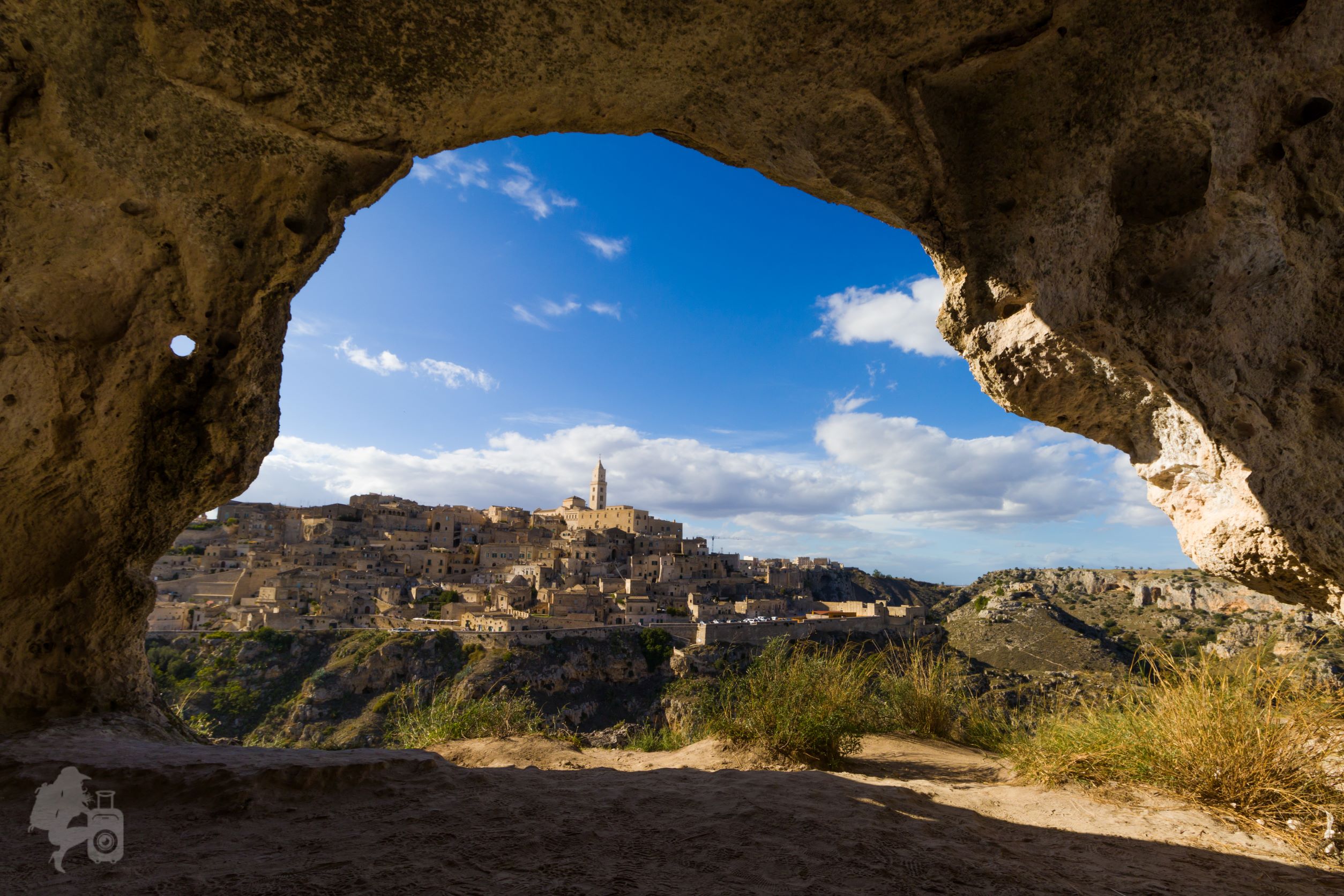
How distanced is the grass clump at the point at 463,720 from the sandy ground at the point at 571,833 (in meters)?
1.65

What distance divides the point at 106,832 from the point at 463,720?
3.29 metres

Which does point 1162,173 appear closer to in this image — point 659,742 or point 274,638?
point 659,742

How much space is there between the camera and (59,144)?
3.35m

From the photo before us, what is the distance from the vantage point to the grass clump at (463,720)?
5570 mm

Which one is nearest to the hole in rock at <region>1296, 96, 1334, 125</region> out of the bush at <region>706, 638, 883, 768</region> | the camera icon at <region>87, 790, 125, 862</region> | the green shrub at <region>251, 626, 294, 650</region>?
the bush at <region>706, 638, 883, 768</region>

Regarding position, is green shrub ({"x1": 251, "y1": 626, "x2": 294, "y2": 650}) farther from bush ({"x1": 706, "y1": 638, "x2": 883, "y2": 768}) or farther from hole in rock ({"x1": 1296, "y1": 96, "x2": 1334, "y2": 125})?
hole in rock ({"x1": 1296, "y1": 96, "x2": 1334, "y2": 125})

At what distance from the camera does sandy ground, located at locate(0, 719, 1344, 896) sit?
239 centimetres

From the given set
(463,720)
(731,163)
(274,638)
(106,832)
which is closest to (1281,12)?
(731,163)

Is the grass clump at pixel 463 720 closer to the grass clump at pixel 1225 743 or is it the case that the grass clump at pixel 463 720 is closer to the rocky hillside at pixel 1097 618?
the grass clump at pixel 1225 743

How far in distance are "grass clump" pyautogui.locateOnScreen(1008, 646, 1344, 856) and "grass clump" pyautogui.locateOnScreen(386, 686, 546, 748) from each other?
4.48m

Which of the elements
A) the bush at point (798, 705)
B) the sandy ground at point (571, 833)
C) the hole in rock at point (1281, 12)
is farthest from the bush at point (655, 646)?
the hole in rock at point (1281, 12)

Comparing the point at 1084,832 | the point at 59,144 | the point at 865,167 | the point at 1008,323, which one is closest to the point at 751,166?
the point at 865,167

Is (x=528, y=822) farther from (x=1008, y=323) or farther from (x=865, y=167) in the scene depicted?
(x=865, y=167)

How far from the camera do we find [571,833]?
9.57ft
